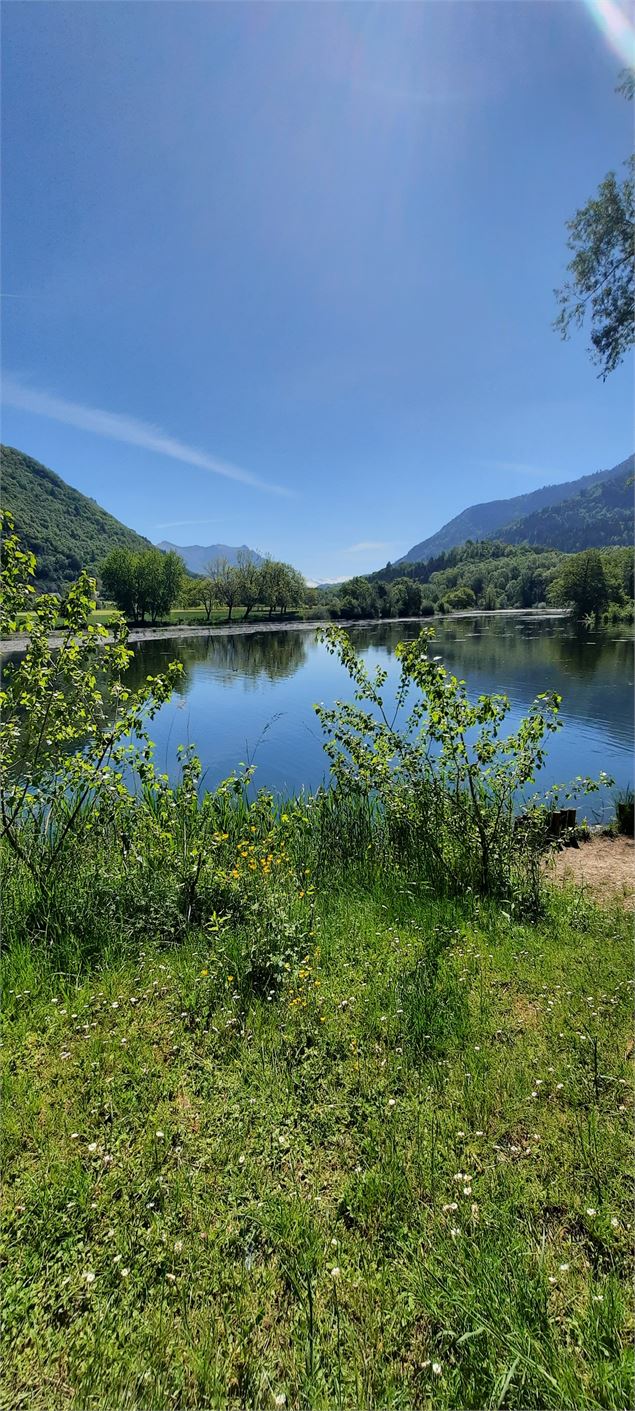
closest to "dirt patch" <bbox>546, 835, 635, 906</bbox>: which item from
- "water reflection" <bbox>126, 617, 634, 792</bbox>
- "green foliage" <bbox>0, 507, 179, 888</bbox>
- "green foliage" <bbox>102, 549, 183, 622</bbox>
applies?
"water reflection" <bbox>126, 617, 634, 792</bbox>

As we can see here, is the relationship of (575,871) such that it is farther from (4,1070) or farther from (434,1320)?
(4,1070)

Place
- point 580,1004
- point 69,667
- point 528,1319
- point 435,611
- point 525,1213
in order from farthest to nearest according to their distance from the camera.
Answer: point 435,611 < point 69,667 < point 580,1004 < point 525,1213 < point 528,1319

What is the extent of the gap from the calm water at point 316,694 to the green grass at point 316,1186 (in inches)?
208

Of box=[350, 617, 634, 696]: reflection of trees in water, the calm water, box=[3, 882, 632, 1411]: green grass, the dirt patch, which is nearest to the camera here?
box=[3, 882, 632, 1411]: green grass

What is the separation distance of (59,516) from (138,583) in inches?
3500

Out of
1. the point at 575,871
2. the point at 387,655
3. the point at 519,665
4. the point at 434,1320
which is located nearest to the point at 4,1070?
the point at 434,1320

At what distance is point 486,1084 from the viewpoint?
9.53 ft

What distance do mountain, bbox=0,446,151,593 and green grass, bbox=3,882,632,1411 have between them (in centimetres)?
11000

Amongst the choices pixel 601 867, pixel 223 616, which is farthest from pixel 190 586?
pixel 601 867

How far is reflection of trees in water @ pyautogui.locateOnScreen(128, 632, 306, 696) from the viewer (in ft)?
128

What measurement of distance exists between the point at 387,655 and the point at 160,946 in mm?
47578

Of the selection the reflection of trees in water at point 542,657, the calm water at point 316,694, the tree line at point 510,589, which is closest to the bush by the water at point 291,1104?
the calm water at point 316,694

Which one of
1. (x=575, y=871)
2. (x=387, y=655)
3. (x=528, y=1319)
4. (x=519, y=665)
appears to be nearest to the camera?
(x=528, y=1319)

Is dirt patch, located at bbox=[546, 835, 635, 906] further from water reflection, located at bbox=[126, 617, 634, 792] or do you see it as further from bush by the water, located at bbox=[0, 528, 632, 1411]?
water reflection, located at bbox=[126, 617, 634, 792]
